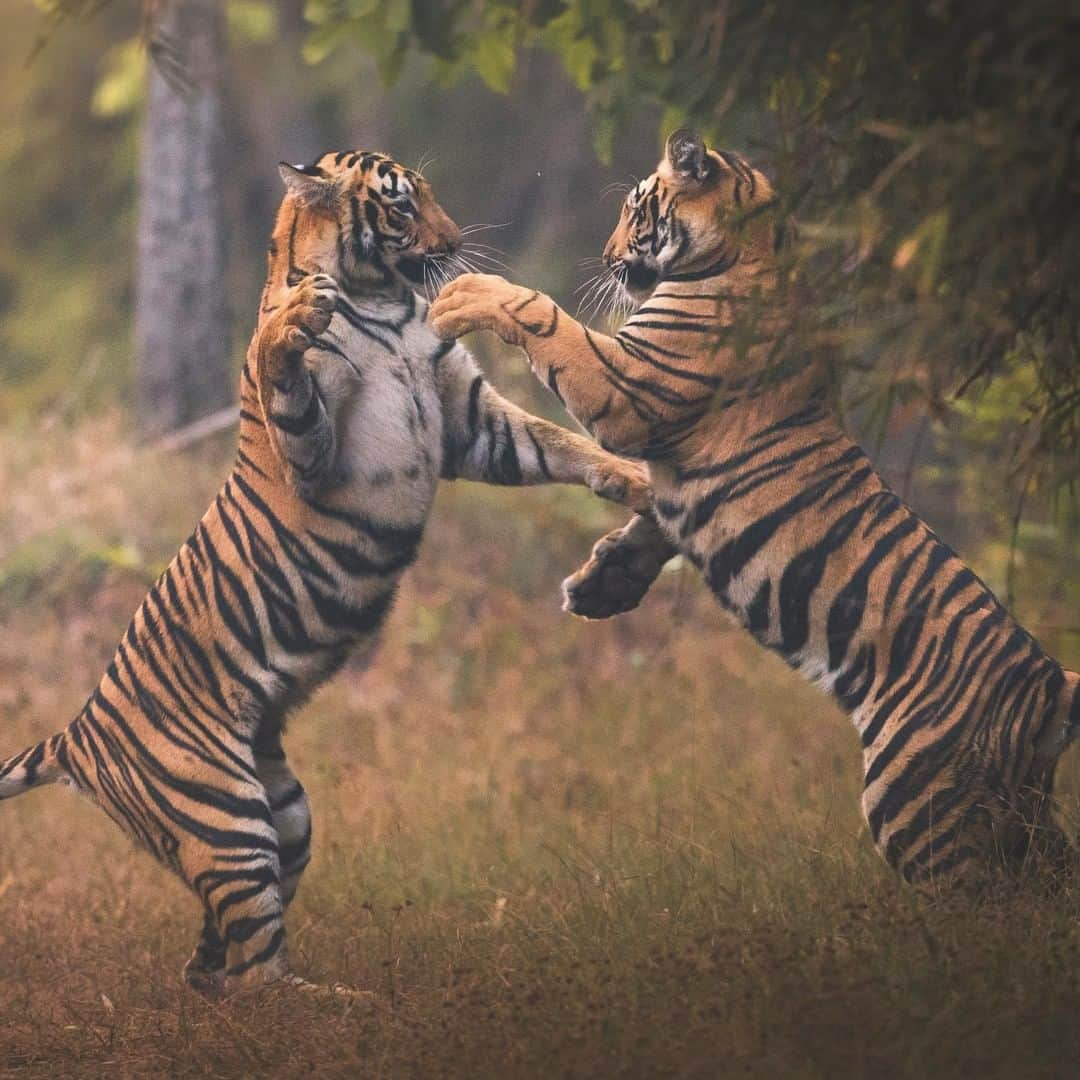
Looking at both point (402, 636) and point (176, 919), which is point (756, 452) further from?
point (402, 636)

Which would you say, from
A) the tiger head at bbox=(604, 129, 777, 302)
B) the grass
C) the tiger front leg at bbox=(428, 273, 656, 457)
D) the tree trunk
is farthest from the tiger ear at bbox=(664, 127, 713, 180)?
the tree trunk

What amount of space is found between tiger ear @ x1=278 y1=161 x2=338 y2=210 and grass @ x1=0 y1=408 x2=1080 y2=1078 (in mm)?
1960

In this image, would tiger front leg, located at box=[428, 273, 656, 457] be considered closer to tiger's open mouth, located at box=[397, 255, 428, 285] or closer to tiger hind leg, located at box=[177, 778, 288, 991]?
tiger's open mouth, located at box=[397, 255, 428, 285]

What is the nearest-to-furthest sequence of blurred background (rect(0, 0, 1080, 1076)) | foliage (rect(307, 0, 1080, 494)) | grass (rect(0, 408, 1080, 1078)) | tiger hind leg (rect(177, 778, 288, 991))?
foliage (rect(307, 0, 1080, 494)) < blurred background (rect(0, 0, 1080, 1076)) < grass (rect(0, 408, 1080, 1078)) < tiger hind leg (rect(177, 778, 288, 991))

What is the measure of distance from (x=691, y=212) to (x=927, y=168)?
1216mm

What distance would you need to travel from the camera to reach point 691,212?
14.8ft

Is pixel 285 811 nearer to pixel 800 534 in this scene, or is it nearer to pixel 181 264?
pixel 800 534

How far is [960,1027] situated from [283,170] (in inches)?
112

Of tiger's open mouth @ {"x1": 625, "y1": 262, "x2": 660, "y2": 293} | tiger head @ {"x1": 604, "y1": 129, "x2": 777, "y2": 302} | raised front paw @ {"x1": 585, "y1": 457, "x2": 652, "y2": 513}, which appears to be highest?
tiger head @ {"x1": 604, "y1": 129, "x2": 777, "y2": 302}

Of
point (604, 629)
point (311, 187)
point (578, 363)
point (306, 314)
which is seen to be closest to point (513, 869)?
point (578, 363)

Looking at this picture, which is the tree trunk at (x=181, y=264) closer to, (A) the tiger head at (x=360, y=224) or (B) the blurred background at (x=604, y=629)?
(B) the blurred background at (x=604, y=629)

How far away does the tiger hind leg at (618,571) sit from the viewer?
4832mm

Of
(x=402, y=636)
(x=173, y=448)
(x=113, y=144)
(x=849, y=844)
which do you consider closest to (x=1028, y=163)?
(x=849, y=844)

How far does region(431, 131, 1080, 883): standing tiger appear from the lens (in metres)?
4.13
